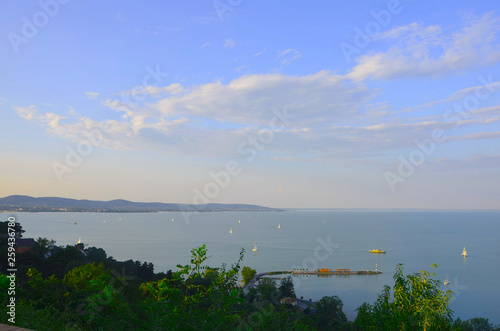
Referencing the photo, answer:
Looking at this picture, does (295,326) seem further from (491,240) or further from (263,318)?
(491,240)

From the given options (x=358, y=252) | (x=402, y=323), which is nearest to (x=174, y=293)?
(x=402, y=323)

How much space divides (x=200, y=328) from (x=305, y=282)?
56.6 metres

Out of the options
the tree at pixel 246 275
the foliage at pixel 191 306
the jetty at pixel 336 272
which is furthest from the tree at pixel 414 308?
the jetty at pixel 336 272

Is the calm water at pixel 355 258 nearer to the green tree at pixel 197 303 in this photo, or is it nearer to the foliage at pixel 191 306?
the foliage at pixel 191 306

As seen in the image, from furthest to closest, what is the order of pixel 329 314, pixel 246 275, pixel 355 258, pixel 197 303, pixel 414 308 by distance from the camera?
pixel 355 258 → pixel 246 275 → pixel 329 314 → pixel 414 308 → pixel 197 303

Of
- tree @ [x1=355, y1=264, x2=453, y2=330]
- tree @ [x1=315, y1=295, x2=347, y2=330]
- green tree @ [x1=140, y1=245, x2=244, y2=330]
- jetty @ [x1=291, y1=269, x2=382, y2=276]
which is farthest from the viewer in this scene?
jetty @ [x1=291, y1=269, x2=382, y2=276]

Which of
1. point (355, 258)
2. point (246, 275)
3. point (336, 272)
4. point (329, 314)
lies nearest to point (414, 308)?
point (329, 314)

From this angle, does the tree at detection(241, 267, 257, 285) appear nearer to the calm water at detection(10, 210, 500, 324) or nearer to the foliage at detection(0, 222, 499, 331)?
the calm water at detection(10, 210, 500, 324)

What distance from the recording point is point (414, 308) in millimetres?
7648

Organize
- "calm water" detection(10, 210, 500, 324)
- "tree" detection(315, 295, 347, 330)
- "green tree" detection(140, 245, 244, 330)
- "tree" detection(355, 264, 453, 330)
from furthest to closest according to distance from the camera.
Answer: "calm water" detection(10, 210, 500, 324) → "tree" detection(315, 295, 347, 330) → "tree" detection(355, 264, 453, 330) → "green tree" detection(140, 245, 244, 330)

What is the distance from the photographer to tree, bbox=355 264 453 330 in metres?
7.24

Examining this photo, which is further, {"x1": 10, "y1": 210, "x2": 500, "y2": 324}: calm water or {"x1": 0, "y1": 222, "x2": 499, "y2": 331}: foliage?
{"x1": 10, "y1": 210, "x2": 500, "y2": 324}: calm water

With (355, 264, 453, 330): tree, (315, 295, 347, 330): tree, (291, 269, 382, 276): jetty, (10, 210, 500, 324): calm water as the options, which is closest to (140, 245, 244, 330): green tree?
(355, 264, 453, 330): tree

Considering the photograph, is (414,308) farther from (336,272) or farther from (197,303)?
(336,272)
